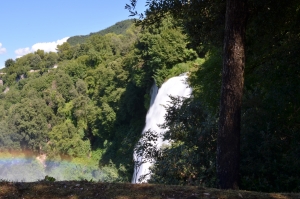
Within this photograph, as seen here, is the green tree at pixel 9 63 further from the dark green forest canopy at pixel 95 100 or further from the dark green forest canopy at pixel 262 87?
the dark green forest canopy at pixel 262 87

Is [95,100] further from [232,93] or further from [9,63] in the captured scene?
[9,63]

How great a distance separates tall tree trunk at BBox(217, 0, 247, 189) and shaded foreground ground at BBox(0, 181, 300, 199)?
131 cm

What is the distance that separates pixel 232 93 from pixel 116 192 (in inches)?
103

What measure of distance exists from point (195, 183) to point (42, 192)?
10.8ft

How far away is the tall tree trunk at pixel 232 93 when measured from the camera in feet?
17.4

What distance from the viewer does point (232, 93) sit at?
5.35 meters


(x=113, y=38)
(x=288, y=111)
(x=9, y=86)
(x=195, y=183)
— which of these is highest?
(x=113, y=38)

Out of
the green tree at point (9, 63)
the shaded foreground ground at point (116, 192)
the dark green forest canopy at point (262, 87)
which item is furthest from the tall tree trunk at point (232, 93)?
the green tree at point (9, 63)

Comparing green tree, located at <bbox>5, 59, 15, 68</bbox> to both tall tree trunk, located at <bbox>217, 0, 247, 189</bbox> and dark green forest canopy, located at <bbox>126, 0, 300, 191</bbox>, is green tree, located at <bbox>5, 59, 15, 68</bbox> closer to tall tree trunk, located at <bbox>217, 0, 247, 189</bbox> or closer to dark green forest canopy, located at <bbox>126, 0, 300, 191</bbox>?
dark green forest canopy, located at <bbox>126, 0, 300, 191</bbox>

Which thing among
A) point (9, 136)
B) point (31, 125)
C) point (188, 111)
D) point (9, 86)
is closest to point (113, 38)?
point (31, 125)

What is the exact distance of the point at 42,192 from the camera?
13.5ft

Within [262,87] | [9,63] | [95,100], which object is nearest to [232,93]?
[262,87]

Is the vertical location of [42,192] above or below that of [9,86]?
below

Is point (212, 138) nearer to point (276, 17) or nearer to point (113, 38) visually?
point (276, 17)
